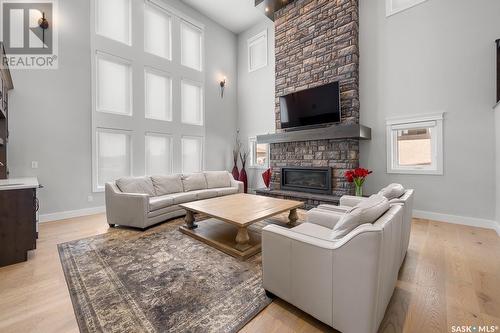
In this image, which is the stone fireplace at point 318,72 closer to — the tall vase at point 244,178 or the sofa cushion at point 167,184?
the tall vase at point 244,178

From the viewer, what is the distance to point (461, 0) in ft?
11.4

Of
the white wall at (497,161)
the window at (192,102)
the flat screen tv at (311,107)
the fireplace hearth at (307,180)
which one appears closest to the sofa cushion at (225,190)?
the fireplace hearth at (307,180)

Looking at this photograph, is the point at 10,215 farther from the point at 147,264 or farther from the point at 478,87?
the point at 478,87

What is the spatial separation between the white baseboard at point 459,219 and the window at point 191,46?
634 cm

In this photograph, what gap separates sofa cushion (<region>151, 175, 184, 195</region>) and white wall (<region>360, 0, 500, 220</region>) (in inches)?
157

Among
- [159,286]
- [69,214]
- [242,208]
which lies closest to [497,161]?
[242,208]

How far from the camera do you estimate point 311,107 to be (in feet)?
15.8

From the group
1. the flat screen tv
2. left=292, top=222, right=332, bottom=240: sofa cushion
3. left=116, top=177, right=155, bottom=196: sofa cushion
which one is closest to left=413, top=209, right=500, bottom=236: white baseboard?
the flat screen tv

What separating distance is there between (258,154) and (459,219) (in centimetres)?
468

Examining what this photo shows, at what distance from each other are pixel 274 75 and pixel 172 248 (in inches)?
204

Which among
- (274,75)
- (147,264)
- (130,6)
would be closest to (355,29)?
(274,75)

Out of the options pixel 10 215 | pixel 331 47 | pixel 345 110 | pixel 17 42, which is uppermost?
pixel 331 47

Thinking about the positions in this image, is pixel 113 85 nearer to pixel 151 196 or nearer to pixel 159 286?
pixel 151 196

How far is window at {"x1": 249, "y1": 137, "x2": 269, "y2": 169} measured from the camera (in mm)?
6484
